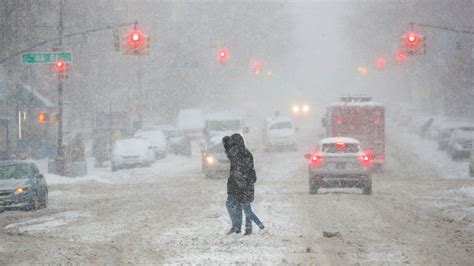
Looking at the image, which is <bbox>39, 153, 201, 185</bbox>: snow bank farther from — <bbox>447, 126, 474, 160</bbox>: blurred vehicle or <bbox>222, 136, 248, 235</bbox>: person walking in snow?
<bbox>222, 136, 248, 235</bbox>: person walking in snow

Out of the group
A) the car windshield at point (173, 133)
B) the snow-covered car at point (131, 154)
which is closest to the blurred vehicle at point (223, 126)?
the snow-covered car at point (131, 154)

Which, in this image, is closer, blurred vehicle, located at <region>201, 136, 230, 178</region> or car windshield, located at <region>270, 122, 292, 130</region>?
blurred vehicle, located at <region>201, 136, 230, 178</region>

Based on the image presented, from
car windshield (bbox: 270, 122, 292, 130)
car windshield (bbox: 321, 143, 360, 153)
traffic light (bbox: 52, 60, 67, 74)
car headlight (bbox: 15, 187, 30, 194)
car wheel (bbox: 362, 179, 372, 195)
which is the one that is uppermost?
traffic light (bbox: 52, 60, 67, 74)

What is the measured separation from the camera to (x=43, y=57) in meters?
35.4

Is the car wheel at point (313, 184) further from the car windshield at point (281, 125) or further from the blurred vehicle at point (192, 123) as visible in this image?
the blurred vehicle at point (192, 123)

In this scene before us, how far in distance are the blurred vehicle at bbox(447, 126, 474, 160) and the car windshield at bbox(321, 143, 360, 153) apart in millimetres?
19722

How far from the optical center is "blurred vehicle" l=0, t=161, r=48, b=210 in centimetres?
2353

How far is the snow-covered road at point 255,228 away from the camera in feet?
46.1

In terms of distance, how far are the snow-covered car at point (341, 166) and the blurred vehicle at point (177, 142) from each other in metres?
26.9

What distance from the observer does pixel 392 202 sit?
23688 mm

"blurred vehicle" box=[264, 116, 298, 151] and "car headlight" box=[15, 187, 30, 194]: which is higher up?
"blurred vehicle" box=[264, 116, 298, 151]

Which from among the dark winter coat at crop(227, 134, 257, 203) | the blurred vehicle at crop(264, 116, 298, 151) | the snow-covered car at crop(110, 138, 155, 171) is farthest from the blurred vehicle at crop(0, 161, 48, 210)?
the blurred vehicle at crop(264, 116, 298, 151)

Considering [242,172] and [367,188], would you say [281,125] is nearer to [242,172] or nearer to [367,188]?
[367,188]

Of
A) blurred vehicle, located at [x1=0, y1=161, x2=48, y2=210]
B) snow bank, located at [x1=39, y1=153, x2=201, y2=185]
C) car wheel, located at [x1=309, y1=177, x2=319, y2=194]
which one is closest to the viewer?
blurred vehicle, located at [x1=0, y1=161, x2=48, y2=210]
